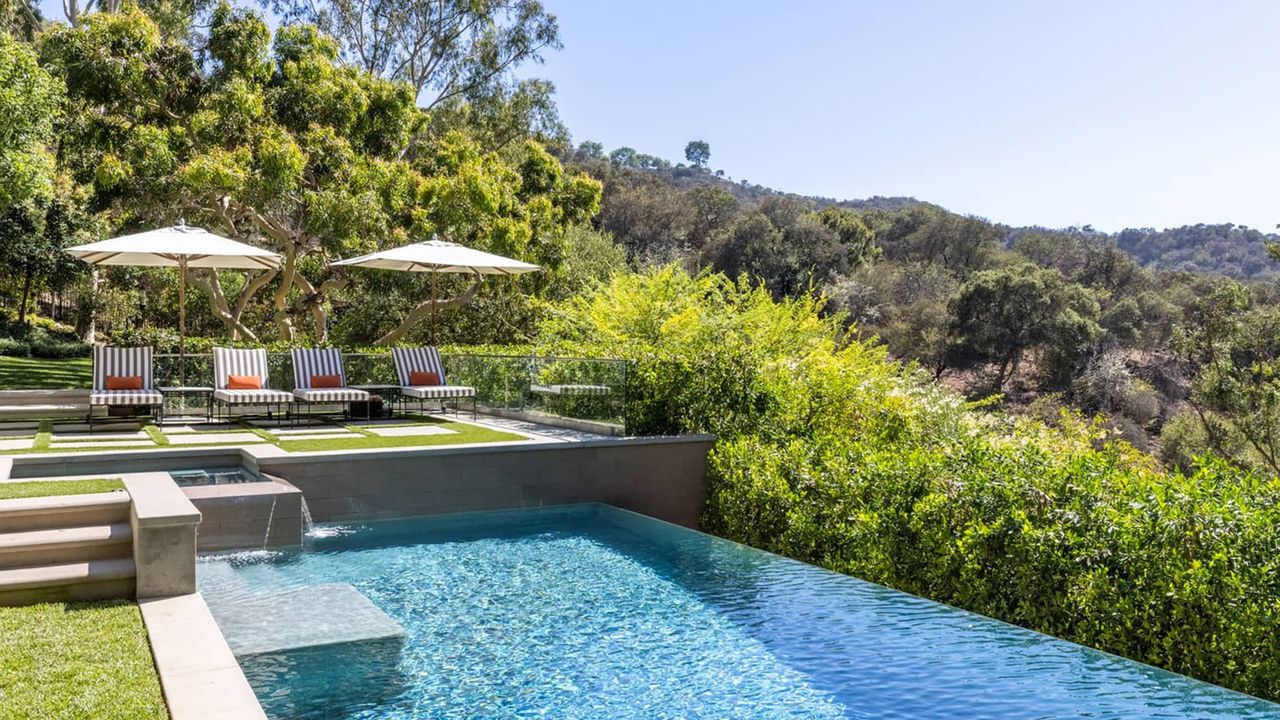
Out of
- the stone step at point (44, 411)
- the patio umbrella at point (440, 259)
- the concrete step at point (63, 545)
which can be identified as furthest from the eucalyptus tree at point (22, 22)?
the concrete step at point (63, 545)

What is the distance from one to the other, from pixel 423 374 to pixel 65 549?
7797mm

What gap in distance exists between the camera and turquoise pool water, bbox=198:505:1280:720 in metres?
4.59

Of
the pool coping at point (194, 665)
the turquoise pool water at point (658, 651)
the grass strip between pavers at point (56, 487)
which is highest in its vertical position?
the grass strip between pavers at point (56, 487)

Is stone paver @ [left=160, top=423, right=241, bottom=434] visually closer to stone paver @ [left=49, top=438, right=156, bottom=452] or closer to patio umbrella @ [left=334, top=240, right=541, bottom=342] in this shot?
stone paver @ [left=49, top=438, right=156, bottom=452]

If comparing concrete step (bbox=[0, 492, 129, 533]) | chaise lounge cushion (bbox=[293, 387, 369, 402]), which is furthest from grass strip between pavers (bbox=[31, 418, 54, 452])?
concrete step (bbox=[0, 492, 129, 533])

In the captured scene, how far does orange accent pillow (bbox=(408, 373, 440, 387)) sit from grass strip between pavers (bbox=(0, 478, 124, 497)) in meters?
5.80

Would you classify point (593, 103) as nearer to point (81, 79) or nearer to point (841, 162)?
point (841, 162)

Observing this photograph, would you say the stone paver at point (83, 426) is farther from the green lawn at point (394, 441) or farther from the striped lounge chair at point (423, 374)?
the striped lounge chair at point (423, 374)

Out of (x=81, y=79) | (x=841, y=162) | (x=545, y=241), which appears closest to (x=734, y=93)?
(x=841, y=162)

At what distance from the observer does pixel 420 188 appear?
1897cm

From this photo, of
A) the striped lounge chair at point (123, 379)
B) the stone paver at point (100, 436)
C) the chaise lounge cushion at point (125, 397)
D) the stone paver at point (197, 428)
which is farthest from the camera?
the stone paver at point (197, 428)

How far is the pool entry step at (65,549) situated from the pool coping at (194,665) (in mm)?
342

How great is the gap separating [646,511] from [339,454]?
325 centimetres

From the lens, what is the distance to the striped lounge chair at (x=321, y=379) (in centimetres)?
1212
